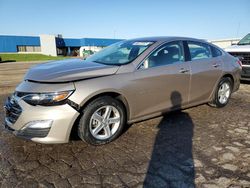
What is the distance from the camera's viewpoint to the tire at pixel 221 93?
5.15m

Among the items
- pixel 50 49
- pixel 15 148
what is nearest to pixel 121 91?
pixel 15 148

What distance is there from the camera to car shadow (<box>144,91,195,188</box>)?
2.63 meters

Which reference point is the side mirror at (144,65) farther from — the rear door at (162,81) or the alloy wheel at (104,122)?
the alloy wheel at (104,122)

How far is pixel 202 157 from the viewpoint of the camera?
314 cm

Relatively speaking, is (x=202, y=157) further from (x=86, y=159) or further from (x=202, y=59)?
(x=202, y=59)

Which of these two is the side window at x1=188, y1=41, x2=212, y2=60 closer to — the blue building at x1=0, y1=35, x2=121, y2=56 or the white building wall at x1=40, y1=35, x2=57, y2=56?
the blue building at x1=0, y1=35, x2=121, y2=56

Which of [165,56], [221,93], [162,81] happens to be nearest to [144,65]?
[162,81]

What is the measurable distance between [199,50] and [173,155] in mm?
2506

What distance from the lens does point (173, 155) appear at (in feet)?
10.5

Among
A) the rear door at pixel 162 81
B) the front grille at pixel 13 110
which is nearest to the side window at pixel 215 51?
the rear door at pixel 162 81

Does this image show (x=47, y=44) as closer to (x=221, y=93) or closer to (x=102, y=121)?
(x=221, y=93)

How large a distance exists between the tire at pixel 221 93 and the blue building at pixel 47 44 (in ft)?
201

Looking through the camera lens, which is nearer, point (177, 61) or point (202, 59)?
point (177, 61)

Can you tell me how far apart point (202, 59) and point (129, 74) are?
6.28 ft
